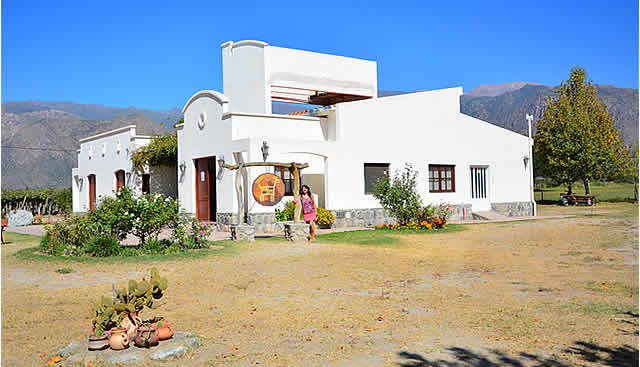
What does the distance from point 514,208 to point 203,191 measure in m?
13.6

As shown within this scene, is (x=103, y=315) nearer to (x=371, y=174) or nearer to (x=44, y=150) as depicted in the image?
(x=371, y=174)

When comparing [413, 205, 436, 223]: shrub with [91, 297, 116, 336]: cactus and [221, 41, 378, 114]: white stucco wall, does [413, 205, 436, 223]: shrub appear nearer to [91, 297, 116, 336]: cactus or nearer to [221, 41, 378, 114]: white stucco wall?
[221, 41, 378, 114]: white stucco wall

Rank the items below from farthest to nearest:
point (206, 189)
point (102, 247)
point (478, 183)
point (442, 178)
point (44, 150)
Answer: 1. point (44, 150)
2. point (478, 183)
3. point (442, 178)
4. point (206, 189)
5. point (102, 247)

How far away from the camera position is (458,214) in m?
22.5

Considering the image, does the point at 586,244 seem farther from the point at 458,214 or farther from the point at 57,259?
the point at 57,259

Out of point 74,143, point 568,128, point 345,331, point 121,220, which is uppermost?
point 74,143

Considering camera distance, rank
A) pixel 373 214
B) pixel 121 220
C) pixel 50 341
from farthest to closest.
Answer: pixel 373 214
pixel 121 220
pixel 50 341

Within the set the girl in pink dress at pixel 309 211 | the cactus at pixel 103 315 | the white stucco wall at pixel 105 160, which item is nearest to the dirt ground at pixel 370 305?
the cactus at pixel 103 315

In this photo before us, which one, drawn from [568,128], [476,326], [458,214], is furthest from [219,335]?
[568,128]

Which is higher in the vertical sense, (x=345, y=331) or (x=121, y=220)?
(x=121, y=220)

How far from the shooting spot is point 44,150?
7975cm

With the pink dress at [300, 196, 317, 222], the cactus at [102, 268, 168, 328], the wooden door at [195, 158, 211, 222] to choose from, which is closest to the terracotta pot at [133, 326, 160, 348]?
the cactus at [102, 268, 168, 328]

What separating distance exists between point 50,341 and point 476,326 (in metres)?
4.25

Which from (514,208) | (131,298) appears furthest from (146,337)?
(514,208)
